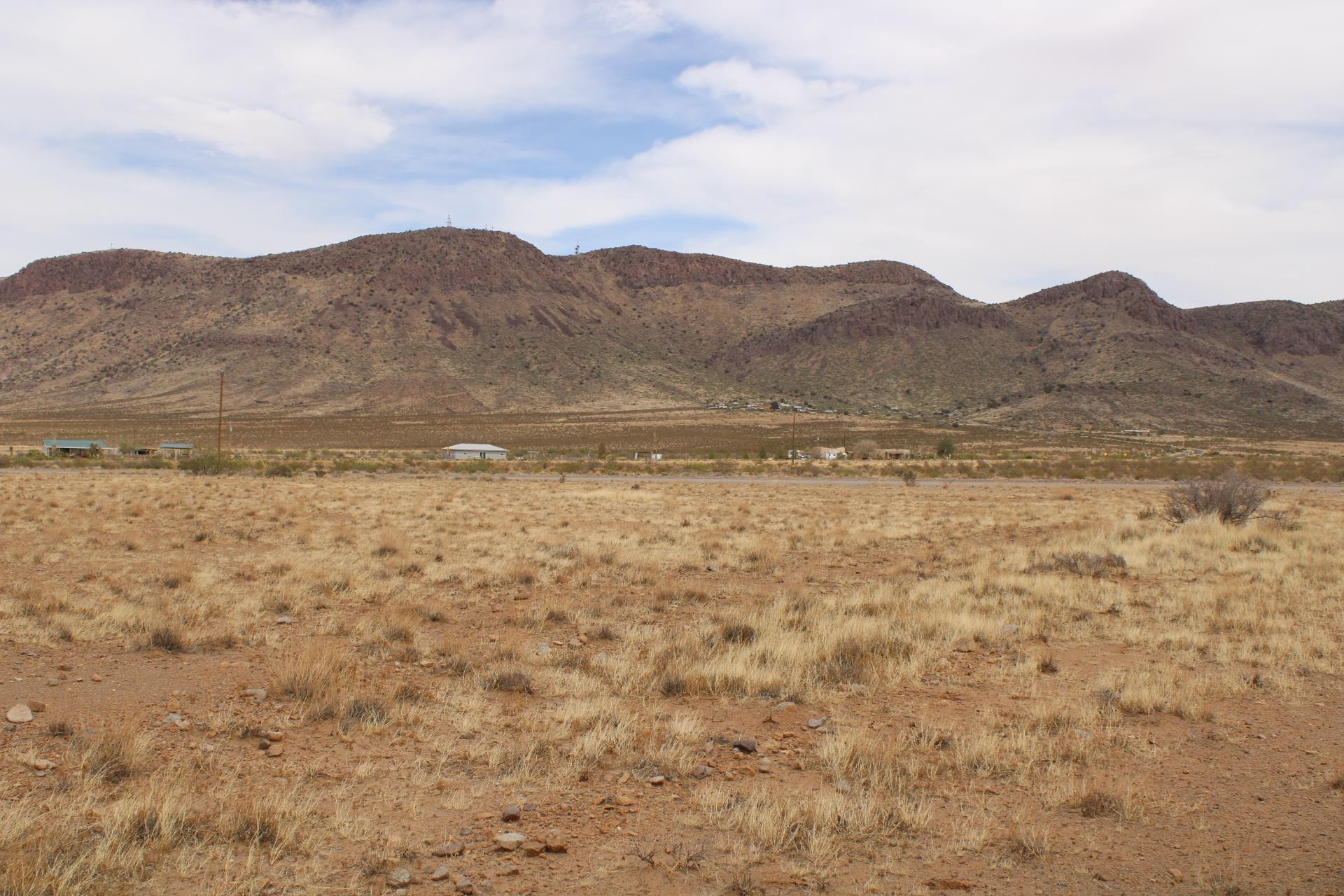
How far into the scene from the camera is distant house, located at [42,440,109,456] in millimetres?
55006

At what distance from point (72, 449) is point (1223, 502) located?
66586 millimetres

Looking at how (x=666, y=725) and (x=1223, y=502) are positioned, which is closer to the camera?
(x=666, y=725)

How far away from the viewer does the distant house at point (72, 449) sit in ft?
180

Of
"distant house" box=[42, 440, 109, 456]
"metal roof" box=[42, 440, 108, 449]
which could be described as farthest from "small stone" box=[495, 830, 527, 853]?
"metal roof" box=[42, 440, 108, 449]

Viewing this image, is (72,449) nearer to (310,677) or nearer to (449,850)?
(310,677)

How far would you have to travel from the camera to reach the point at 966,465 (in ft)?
173

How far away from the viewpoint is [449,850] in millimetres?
4812

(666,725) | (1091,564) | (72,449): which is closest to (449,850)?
(666,725)

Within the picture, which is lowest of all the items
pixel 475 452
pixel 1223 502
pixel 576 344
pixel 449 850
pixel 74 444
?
pixel 449 850

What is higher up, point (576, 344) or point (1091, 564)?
point (576, 344)

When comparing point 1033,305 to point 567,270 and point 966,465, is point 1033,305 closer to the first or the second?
point 567,270

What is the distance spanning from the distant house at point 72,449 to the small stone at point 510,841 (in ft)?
196

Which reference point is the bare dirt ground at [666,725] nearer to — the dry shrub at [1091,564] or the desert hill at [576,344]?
the dry shrub at [1091,564]

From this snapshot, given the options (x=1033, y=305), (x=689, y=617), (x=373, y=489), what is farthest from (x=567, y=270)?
(x=689, y=617)
